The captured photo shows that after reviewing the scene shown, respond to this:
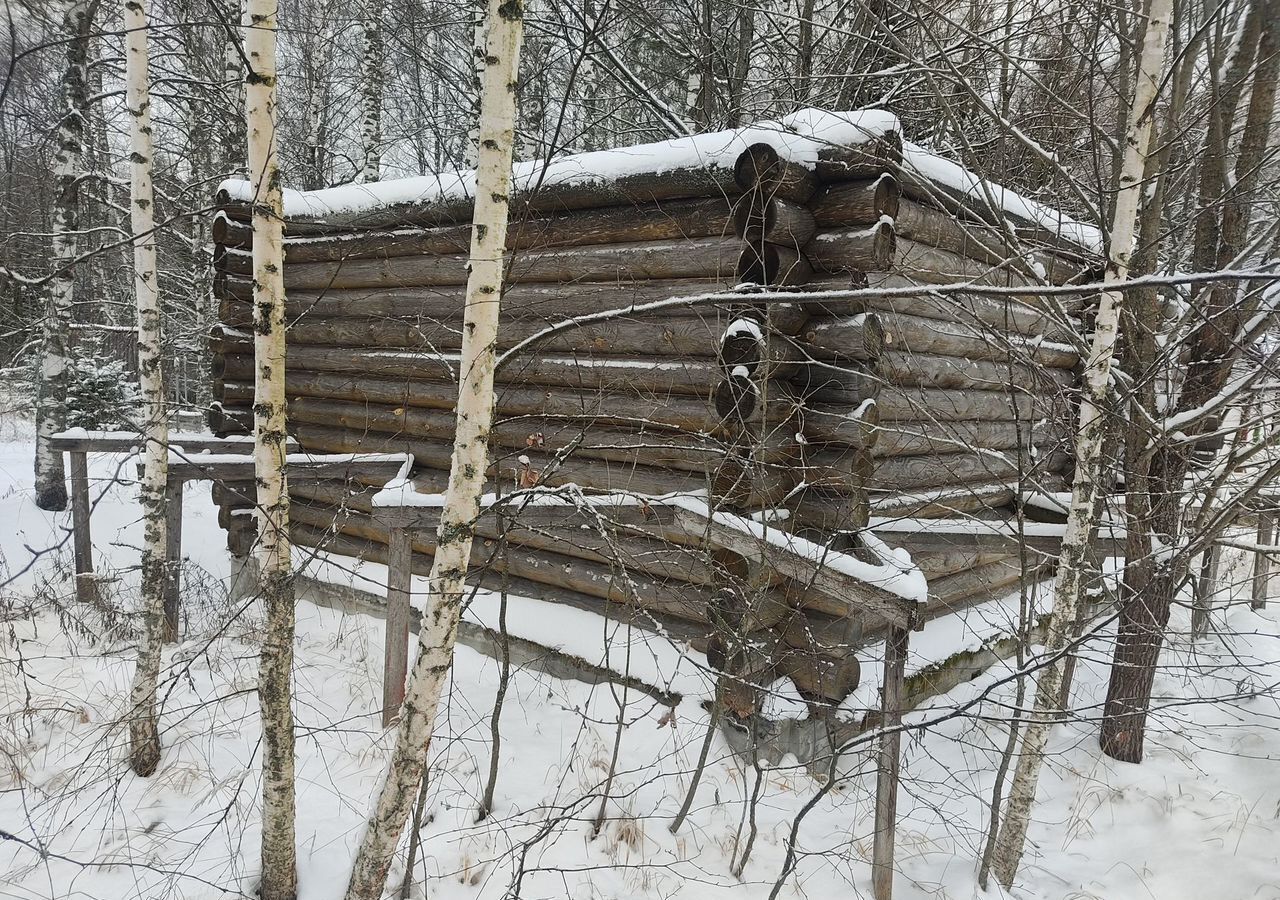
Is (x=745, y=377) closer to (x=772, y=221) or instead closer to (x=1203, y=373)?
(x=772, y=221)

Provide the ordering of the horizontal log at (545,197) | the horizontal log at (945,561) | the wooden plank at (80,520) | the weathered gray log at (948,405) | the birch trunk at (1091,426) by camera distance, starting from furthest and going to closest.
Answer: the wooden plank at (80,520) < the horizontal log at (945,561) < the weathered gray log at (948,405) < the horizontal log at (545,197) < the birch trunk at (1091,426)

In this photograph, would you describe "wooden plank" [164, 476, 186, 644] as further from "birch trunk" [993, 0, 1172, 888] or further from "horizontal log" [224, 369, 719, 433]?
"birch trunk" [993, 0, 1172, 888]

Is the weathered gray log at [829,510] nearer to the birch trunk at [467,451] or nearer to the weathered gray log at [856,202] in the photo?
the weathered gray log at [856,202]

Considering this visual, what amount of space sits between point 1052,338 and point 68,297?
1078 centimetres

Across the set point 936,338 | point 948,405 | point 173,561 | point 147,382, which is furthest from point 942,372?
point 173,561

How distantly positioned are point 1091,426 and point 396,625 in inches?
144

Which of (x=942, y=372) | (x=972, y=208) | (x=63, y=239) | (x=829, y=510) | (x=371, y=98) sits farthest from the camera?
(x=371, y=98)

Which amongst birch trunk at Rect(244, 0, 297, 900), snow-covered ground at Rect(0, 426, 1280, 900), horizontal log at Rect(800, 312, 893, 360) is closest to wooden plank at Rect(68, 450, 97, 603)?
snow-covered ground at Rect(0, 426, 1280, 900)

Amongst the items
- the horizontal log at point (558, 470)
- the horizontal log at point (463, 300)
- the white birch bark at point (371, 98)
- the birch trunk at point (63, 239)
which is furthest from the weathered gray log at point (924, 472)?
the white birch bark at point (371, 98)

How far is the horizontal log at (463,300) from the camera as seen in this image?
439 cm

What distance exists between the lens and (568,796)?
3779 mm

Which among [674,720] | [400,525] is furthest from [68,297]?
[674,720]

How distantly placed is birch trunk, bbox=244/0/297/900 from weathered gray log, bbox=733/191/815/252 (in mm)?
2170

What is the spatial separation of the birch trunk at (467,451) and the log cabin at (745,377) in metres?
0.21
